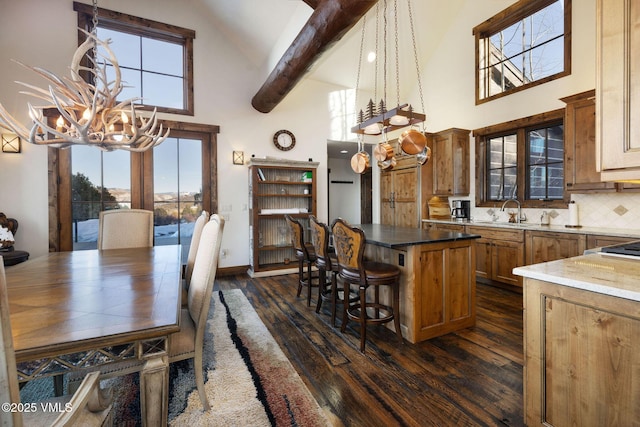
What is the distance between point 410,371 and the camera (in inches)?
80.5

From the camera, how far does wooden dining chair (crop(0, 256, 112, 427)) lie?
1.87 feet

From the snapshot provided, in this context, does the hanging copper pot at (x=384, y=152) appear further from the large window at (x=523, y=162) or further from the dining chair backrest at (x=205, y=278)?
the dining chair backrest at (x=205, y=278)

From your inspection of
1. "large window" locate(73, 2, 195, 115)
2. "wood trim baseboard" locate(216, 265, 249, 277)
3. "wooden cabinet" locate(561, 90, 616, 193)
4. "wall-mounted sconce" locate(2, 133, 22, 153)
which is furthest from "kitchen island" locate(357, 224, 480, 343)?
"wall-mounted sconce" locate(2, 133, 22, 153)

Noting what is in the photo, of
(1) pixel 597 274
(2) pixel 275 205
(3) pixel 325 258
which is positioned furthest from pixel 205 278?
(2) pixel 275 205

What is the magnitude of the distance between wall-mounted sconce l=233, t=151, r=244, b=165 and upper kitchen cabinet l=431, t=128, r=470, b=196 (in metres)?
3.43

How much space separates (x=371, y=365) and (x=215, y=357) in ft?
3.98

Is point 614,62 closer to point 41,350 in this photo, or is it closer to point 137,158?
point 41,350

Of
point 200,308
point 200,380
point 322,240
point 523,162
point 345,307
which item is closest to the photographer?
point 200,308

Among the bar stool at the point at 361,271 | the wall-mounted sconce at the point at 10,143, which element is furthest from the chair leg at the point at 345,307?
the wall-mounted sconce at the point at 10,143

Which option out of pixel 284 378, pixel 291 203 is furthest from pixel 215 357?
pixel 291 203

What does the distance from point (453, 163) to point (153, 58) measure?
5.16 meters

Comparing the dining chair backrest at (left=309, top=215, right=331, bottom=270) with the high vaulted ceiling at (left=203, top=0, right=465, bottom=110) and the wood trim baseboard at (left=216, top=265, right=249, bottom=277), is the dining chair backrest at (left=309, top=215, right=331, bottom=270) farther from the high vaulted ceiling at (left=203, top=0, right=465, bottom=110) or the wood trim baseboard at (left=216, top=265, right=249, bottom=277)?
the wood trim baseboard at (left=216, top=265, right=249, bottom=277)

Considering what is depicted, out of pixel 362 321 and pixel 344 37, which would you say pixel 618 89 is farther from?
pixel 344 37

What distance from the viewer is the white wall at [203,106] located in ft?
12.0
